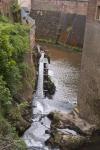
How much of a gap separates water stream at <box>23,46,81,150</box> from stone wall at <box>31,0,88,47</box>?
6715 mm

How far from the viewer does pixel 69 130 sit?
60.3ft

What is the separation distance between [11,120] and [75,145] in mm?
2899

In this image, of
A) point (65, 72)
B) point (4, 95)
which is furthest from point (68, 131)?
point (65, 72)

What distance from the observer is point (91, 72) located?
62.2 feet

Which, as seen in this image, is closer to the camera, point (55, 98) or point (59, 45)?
point (55, 98)

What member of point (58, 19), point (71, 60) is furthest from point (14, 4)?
point (58, 19)

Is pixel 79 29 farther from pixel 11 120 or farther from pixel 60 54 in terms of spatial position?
pixel 11 120

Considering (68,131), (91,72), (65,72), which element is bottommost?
(65,72)

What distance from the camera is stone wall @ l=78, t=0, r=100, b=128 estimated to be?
18.5m

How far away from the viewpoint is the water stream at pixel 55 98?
17766 mm

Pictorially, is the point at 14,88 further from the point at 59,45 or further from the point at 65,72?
the point at 59,45

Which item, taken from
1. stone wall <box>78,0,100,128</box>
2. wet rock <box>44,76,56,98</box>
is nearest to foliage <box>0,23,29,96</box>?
stone wall <box>78,0,100,128</box>

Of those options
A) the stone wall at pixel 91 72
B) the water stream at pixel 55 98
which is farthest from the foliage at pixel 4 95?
the stone wall at pixel 91 72

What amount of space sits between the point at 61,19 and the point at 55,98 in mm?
23561
